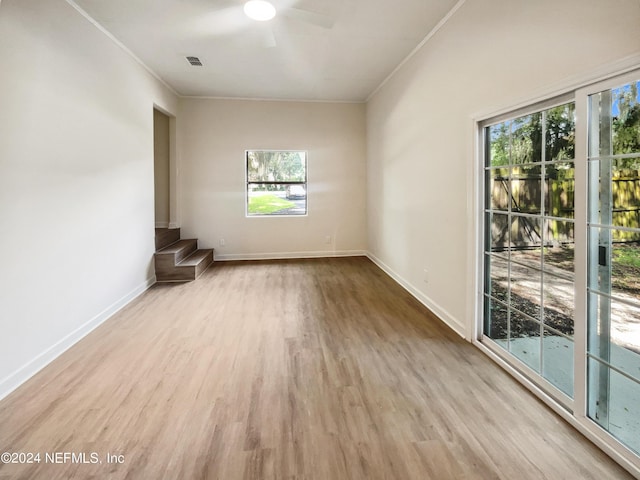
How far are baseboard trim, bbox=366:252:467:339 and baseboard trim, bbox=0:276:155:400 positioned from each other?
10.8 ft

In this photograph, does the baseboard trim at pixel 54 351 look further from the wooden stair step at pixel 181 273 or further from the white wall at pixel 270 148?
the white wall at pixel 270 148

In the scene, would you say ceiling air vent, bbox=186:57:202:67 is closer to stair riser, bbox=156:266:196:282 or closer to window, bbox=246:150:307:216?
window, bbox=246:150:307:216

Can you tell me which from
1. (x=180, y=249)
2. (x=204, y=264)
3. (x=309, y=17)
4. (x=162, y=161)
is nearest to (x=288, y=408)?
(x=309, y=17)

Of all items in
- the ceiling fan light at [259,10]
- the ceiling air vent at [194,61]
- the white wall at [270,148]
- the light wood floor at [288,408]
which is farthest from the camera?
the white wall at [270,148]

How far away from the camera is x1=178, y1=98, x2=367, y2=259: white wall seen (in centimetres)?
591

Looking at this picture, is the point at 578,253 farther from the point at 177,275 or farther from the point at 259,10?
the point at 177,275

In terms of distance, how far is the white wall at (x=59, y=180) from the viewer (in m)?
2.17

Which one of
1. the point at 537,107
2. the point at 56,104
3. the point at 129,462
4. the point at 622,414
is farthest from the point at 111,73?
the point at 622,414

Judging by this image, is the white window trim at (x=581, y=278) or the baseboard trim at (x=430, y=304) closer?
the white window trim at (x=581, y=278)

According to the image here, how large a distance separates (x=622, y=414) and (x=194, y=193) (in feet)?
19.5

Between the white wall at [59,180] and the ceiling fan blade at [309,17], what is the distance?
6.12 ft

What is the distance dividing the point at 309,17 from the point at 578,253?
2975 mm

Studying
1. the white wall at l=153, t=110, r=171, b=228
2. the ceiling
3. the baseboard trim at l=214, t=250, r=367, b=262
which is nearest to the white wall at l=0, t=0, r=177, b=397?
the ceiling

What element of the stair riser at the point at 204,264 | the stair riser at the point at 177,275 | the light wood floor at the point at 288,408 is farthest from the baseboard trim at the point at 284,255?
the light wood floor at the point at 288,408
